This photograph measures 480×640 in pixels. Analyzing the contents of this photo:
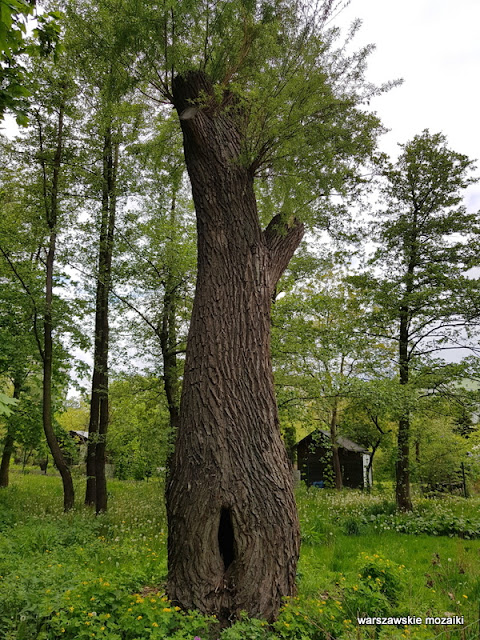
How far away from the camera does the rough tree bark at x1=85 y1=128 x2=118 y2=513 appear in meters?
8.94

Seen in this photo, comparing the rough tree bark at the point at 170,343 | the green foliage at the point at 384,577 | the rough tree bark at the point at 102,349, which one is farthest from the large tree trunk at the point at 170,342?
the green foliage at the point at 384,577

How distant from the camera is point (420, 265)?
10250mm

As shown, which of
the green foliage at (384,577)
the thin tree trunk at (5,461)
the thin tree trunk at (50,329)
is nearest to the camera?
the green foliage at (384,577)

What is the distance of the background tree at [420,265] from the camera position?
945cm

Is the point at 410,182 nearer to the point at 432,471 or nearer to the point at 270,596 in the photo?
the point at 270,596

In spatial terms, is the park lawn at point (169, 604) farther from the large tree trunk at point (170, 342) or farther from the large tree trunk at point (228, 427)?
the large tree trunk at point (170, 342)

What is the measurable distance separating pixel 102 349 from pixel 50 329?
1254 mm

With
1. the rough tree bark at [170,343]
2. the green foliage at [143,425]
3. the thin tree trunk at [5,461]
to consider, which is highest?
the rough tree bark at [170,343]

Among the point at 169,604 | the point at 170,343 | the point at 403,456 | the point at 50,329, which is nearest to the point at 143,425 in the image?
the point at 170,343

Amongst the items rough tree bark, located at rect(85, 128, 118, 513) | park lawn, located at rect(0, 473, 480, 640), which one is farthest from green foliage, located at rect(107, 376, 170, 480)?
park lawn, located at rect(0, 473, 480, 640)

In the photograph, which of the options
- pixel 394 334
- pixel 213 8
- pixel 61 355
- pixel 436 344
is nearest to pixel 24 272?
pixel 61 355

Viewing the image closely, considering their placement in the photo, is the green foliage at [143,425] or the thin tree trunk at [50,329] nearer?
the thin tree trunk at [50,329]

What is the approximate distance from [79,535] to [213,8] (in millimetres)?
7245

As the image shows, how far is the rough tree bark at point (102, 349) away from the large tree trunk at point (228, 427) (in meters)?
5.79
